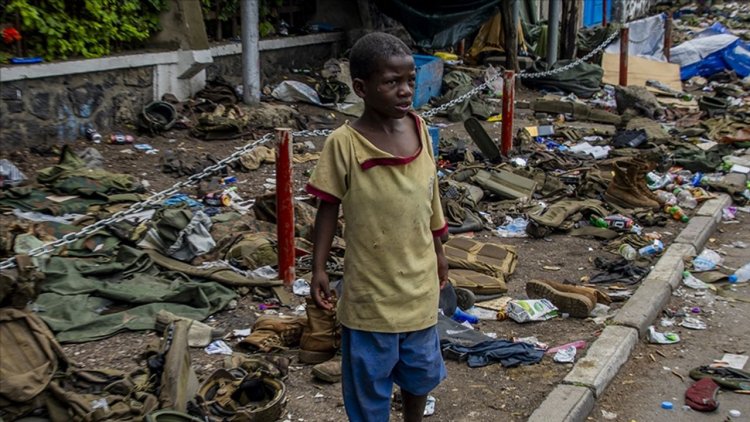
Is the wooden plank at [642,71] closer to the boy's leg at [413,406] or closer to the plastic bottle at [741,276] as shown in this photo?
the plastic bottle at [741,276]

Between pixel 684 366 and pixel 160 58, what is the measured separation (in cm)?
761

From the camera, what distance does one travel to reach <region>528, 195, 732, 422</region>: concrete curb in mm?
4477

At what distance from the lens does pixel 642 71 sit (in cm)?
1730

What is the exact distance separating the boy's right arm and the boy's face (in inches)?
16.3

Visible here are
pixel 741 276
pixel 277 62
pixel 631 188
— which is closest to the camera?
pixel 741 276

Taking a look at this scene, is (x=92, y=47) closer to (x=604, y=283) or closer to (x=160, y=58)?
(x=160, y=58)

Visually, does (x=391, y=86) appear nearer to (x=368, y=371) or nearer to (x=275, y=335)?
(x=368, y=371)

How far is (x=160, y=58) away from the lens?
10.7m

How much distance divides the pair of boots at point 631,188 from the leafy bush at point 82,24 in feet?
19.4

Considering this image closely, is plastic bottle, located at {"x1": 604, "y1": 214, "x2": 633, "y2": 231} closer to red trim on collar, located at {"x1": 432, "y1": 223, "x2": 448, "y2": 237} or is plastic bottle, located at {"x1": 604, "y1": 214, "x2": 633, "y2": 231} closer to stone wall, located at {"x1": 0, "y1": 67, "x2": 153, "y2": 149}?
red trim on collar, located at {"x1": 432, "y1": 223, "x2": 448, "y2": 237}

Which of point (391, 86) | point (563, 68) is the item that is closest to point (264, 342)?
point (391, 86)

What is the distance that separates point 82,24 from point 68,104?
1.01 metres

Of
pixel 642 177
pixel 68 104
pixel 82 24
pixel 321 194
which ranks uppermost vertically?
pixel 82 24

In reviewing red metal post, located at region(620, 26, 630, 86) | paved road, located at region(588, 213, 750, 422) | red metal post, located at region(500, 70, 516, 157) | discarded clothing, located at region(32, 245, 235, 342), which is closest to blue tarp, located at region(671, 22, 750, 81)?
red metal post, located at region(620, 26, 630, 86)
